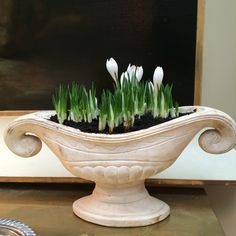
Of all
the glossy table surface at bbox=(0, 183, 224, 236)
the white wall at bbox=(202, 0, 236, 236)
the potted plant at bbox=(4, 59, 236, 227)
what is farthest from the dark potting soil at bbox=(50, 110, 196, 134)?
the white wall at bbox=(202, 0, 236, 236)

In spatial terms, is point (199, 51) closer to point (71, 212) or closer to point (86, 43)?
point (86, 43)

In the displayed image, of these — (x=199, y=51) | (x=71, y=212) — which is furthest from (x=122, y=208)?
(x=199, y=51)

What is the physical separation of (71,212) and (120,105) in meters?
0.21

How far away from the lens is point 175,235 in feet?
1.90

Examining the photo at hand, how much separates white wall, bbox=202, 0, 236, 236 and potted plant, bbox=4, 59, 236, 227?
0.70 ft

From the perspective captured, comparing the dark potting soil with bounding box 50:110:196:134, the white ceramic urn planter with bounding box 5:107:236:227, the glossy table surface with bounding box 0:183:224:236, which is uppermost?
the dark potting soil with bounding box 50:110:196:134

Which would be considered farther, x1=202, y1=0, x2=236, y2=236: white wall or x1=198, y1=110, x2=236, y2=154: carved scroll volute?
x1=202, y1=0, x2=236, y2=236: white wall

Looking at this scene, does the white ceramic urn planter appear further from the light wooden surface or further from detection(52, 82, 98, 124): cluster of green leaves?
the light wooden surface

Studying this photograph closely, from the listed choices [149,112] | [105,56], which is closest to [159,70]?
[149,112]

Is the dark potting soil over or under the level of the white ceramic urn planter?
over

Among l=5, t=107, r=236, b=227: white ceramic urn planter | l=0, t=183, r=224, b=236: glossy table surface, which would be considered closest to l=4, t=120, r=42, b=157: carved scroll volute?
l=5, t=107, r=236, b=227: white ceramic urn planter

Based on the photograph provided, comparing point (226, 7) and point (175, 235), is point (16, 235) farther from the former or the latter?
point (226, 7)

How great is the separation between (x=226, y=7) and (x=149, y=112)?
329 millimetres

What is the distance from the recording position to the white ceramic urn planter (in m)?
0.56
